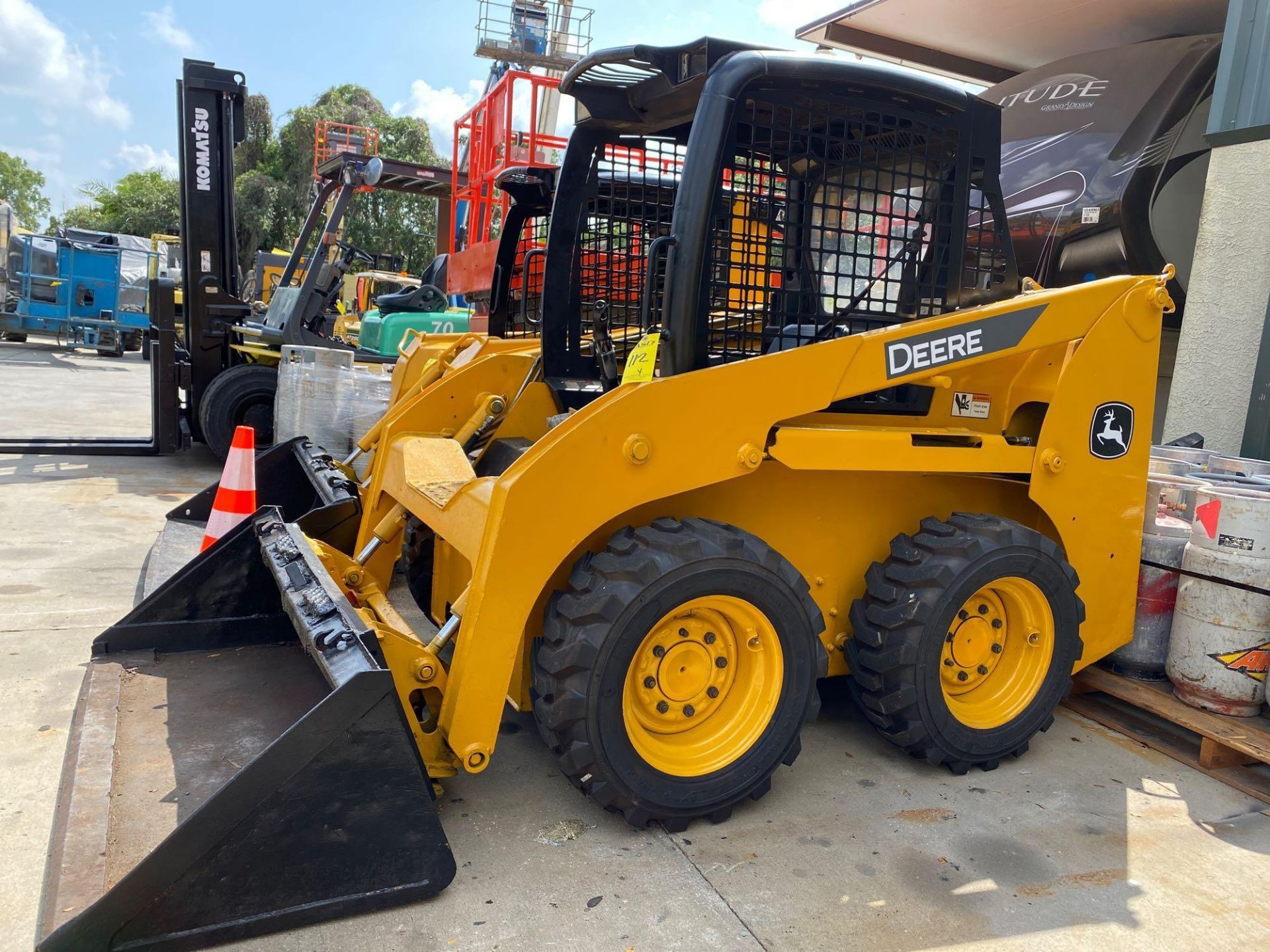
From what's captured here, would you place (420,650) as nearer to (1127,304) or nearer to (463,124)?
(1127,304)

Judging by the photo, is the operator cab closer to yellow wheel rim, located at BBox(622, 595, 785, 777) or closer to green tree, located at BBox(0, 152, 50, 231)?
yellow wheel rim, located at BBox(622, 595, 785, 777)

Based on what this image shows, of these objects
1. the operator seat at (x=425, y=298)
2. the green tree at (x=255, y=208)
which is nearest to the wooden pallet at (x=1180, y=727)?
the operator seat at (x=425, y=298)

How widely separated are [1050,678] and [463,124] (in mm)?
12647

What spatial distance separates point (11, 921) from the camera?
7.30ft

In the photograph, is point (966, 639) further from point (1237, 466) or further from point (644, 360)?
point (1237, 466)

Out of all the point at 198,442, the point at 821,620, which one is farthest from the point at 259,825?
the point at 198,442

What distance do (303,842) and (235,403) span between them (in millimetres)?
6870

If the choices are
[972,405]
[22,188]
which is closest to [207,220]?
[972,405]

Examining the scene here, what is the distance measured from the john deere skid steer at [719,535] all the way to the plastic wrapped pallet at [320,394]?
343cm

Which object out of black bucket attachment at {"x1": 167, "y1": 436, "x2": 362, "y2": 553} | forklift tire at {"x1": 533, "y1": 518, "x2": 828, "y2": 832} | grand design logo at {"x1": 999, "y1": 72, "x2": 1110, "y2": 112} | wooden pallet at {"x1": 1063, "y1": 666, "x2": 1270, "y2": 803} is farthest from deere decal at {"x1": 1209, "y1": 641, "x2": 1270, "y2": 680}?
grand design logo at {"x1": 999, "y1": 72, "x2": 1110, "y2": 112}

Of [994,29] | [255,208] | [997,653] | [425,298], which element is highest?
[255,208]

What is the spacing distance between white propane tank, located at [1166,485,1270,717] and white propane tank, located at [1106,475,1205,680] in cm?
14

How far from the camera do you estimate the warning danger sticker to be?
11.3 feet

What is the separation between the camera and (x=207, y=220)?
8.52 meters
